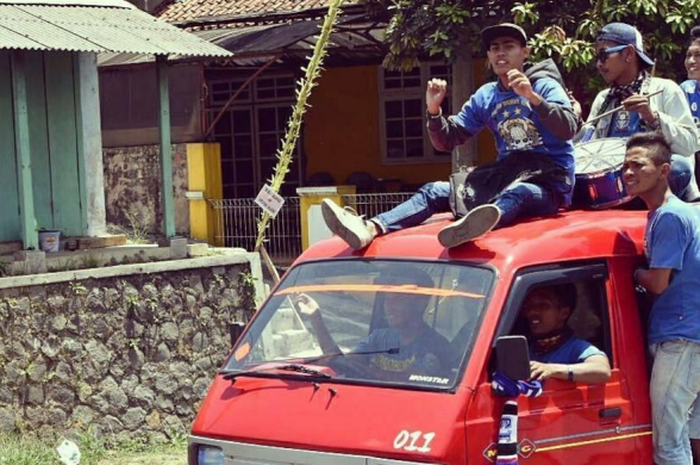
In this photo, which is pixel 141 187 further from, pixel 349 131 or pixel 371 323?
pixel 371 323

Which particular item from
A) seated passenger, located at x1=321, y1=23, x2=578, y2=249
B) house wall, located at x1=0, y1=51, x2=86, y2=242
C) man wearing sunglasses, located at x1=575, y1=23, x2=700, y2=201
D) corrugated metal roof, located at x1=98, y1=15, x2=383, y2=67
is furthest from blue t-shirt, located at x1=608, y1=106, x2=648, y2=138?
corrugated metal roof, located at x1=98, y1=15, x2=383, y2=67

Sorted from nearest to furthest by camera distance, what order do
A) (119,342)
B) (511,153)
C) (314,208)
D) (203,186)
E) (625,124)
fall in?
1. (511,153)
2. (625,124)
3. (119,342)
4. (314,208)
5. (203,186)

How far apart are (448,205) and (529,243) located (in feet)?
3.38

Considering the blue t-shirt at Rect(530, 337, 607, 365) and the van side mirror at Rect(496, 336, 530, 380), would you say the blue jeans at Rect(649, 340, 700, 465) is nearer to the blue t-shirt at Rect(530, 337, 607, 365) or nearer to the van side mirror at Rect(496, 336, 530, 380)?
the blue t-shirt at Rect(530, 337, 607, 365)

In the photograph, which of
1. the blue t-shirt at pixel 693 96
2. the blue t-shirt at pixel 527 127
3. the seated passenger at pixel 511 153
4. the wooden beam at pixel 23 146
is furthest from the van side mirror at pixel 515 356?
the wooden beam at pixel 23 146

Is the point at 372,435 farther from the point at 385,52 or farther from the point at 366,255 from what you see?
the point at 385,52

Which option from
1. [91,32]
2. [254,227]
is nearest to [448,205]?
[91,32]

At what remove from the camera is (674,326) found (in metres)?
5.34

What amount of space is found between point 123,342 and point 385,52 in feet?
23.7

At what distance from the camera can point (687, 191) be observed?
20.2 ft

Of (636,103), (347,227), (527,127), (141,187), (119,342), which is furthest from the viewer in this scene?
(141,187)

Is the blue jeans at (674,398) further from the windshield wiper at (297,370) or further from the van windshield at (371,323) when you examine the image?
the windshield wiper at (297,370)

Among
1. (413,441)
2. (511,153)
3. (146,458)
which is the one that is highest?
(511,153)

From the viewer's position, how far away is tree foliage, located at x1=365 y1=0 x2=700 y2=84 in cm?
1283
